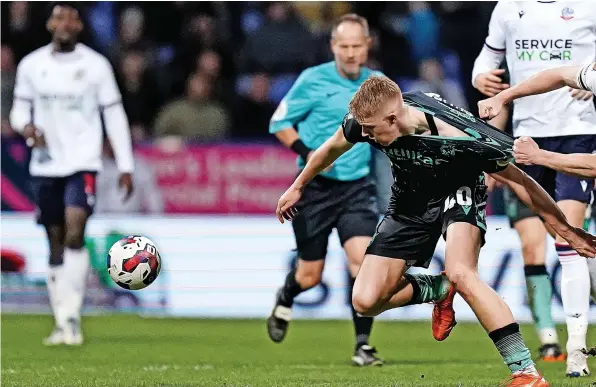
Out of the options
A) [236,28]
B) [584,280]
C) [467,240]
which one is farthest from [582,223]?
[236,28]

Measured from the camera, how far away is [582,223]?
9.33 meters

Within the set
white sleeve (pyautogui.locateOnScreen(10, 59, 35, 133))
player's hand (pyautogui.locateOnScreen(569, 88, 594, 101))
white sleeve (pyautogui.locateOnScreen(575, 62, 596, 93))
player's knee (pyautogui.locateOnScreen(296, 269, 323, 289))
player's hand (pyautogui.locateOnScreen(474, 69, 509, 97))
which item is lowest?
player's knee (pyautogui.locateOnScreen(296, 269, 323, 289))

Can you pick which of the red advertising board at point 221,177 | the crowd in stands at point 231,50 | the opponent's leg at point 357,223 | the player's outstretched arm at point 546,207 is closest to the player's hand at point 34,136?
the opponent's leg at point 357,223

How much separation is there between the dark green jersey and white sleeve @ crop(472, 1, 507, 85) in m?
1.71

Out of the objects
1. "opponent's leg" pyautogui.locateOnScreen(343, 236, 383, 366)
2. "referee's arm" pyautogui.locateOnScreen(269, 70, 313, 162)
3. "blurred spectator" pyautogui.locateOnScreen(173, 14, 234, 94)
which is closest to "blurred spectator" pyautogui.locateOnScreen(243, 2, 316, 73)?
"blurred spectator" pyautogui.locateOnScreen(173, 14, 234, 94)

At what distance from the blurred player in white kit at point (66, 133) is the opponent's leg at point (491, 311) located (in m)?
5.09

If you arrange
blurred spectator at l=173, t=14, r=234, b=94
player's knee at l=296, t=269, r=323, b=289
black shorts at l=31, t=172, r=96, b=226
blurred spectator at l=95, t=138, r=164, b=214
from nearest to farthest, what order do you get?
player's knee at l=296, t=269, r=323, b=289
black shorts at l=31, t=172, r=96, b=226
blurred spectator at l=95, t=138, r=164, b=214
blurred spectator at l=173, t=14, r=234, b=94

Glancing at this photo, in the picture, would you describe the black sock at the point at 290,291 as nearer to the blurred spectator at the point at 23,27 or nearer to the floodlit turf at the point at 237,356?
the floodlit turf at the point at 237,356

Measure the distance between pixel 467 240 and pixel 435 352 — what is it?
3.35m

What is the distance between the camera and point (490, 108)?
7.85 m

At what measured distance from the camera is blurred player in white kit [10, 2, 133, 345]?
11.9 metres

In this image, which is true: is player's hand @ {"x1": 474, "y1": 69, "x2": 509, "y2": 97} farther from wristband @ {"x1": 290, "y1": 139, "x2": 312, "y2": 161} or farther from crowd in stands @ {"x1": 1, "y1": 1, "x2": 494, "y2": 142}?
crowd in stands @ {"x1": 1, "y1": 1, "x2": 494, "y2": 142}

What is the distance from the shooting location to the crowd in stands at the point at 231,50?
1664 cm

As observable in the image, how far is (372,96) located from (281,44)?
9.41m
